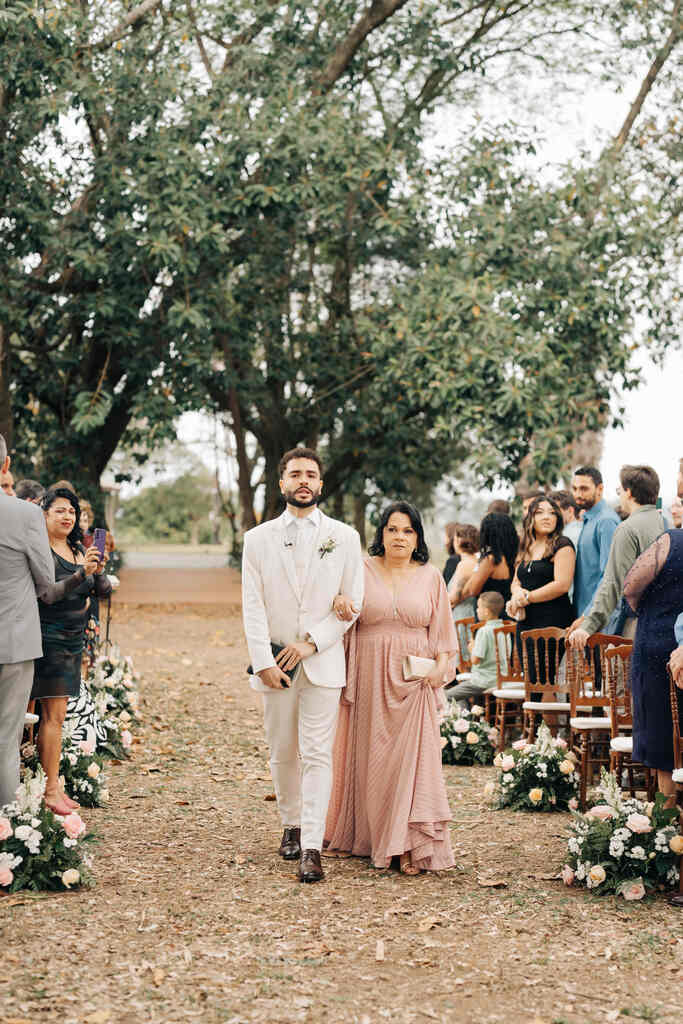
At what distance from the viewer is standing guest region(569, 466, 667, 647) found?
23.3 feet

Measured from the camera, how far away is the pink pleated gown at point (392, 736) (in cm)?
634

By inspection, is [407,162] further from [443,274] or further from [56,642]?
[56,642]

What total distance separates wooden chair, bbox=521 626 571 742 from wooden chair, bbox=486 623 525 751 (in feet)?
0.90

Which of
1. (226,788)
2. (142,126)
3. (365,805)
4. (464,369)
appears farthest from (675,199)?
(365,805)

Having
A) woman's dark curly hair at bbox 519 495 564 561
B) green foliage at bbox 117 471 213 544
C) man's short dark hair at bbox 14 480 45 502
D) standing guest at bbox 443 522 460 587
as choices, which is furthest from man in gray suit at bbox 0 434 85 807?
green foliage at bbox 117 471 213 544

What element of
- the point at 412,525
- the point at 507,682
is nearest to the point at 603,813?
the point at 412,525

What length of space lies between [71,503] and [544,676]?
3438mm

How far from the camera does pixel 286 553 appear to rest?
638 centimetres

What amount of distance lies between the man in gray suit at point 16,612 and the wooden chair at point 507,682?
3.95 meters

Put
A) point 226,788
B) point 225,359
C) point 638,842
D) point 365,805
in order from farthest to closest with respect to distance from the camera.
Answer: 1. point 225,359
2. point 226,788
3. point 365,805
4. point 638,842

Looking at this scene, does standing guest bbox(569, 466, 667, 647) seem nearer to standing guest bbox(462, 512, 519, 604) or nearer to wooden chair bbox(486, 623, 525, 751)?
wooden chair bbox(486, 623, 525, 751)

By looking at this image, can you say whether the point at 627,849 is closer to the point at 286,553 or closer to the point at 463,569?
the point at 286,553

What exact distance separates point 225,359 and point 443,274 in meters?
4.39

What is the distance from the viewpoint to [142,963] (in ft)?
15.6
